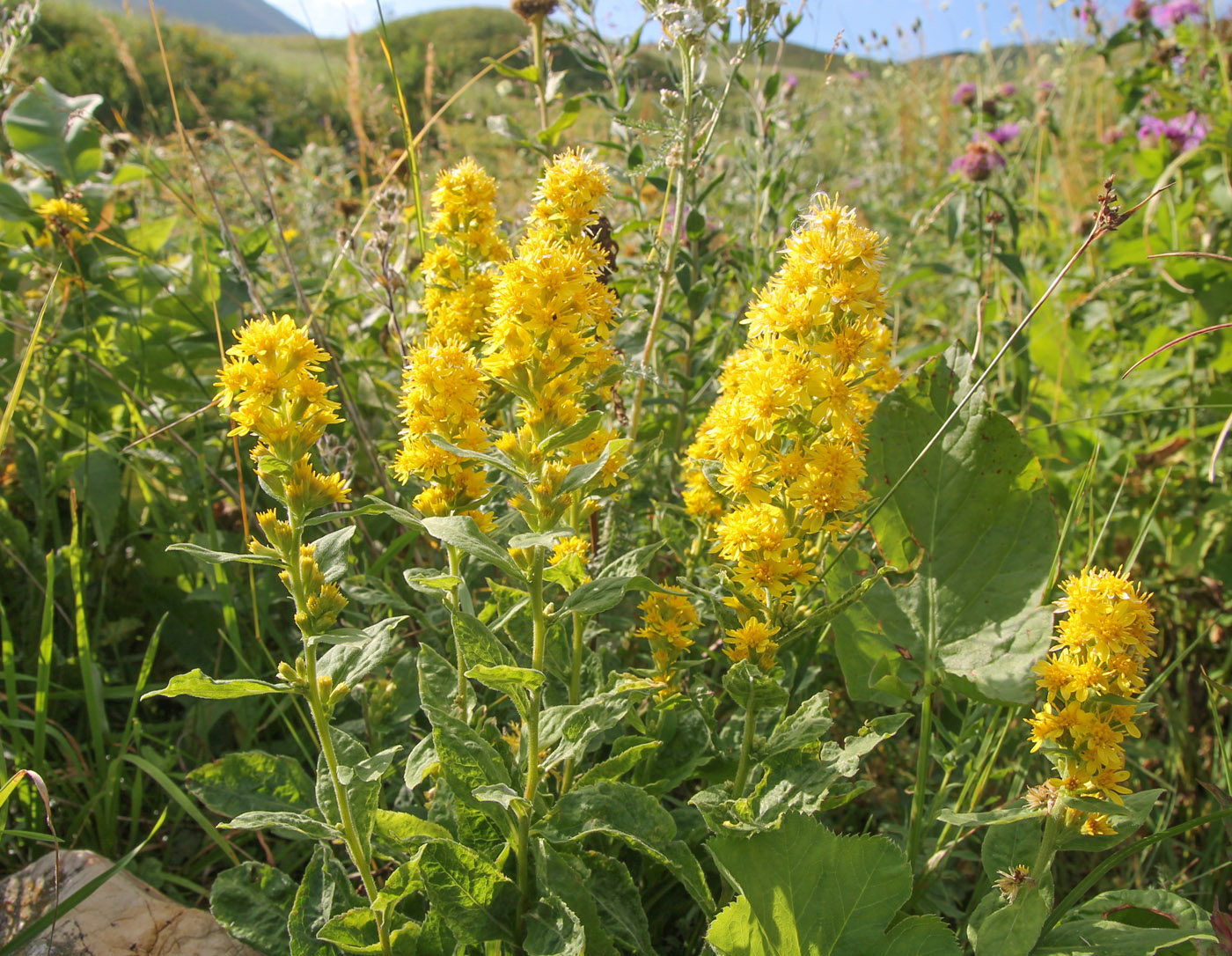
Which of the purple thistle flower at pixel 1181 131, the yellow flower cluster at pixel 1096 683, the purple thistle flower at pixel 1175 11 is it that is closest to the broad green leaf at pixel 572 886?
the yellow flower cluster at pixel 1096 683

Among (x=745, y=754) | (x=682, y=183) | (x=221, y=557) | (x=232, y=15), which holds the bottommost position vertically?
(x=745, y=754)

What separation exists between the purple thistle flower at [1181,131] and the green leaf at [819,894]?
333 cm

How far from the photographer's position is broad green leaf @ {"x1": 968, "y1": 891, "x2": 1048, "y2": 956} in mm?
1172

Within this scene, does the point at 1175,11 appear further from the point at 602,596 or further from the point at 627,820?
the point at 627,820

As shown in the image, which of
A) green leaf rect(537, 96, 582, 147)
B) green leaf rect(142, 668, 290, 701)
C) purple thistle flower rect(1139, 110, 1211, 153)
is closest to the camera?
green leaf rect(142, 668, 290, 701)

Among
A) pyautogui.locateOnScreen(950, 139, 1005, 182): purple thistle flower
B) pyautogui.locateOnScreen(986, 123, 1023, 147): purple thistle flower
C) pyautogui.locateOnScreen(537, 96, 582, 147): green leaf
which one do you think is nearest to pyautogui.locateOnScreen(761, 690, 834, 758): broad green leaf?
pyautogui.locateOnScreen(537, 96, 582, 147): green leaf

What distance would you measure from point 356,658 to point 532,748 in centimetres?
31

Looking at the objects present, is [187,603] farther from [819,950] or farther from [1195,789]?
[1195,789]

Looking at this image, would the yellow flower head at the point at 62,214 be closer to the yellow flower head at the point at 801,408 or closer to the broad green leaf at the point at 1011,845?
the yellow flower head at the point at 801,408

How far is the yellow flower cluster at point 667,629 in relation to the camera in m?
1.52

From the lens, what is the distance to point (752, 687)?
1.33m

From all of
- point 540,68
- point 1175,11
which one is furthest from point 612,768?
point 1175,11

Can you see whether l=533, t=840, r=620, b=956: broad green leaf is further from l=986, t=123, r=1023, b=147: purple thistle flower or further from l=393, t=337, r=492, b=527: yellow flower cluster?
l=986, t=123, r=1023, b=147: purple thistle flower

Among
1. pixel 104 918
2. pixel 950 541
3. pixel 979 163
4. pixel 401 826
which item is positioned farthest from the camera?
pixel 979 163
